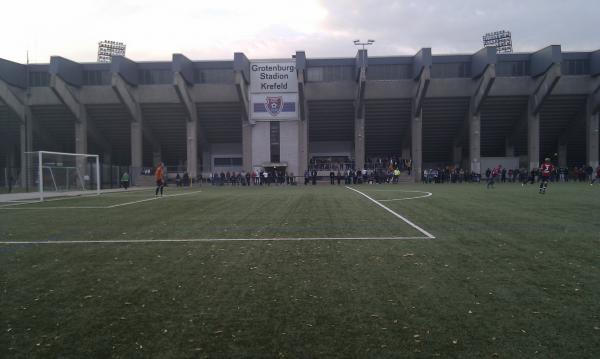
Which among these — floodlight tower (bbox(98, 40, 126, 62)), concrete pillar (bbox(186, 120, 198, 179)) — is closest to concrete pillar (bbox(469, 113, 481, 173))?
concrete pillar (bbox(186, 120, 198, 179))

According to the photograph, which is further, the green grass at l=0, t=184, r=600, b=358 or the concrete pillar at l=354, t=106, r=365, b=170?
the concrete pillar at l=354, t=106, r=365, b=170

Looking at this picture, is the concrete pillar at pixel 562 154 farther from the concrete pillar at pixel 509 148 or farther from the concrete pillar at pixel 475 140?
the concrete pillar at pixel 475 140

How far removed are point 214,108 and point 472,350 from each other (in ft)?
155

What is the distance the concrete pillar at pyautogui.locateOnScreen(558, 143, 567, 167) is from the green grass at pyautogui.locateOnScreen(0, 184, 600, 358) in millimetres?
48707

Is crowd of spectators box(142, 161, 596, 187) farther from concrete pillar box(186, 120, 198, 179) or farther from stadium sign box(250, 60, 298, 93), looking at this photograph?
stadium sign box(250, 60, 298, 93)

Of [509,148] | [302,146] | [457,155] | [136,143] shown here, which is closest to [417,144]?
[457,155]

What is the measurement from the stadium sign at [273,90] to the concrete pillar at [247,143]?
1.26 m

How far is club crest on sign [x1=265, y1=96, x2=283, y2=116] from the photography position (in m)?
47.3

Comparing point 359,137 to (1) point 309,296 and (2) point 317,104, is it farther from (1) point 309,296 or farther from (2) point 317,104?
(1) point 309,296

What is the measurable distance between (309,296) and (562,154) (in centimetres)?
5570

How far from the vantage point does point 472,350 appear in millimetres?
3305

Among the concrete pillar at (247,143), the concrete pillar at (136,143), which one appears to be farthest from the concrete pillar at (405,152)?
the concrete pillar at (136,143)

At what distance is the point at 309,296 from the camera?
4.62m

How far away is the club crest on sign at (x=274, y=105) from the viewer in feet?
155
